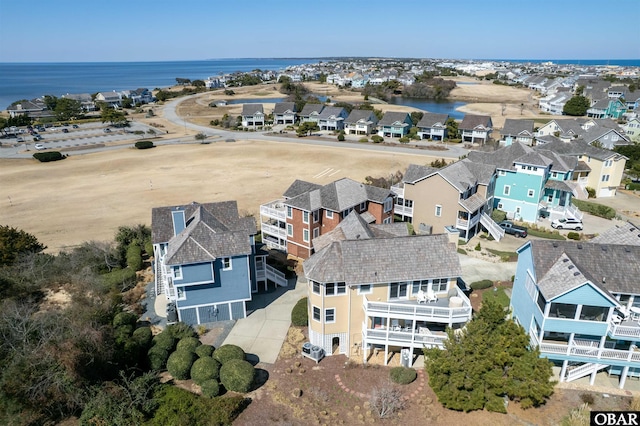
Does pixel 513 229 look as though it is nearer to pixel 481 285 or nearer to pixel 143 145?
pixel 481 285

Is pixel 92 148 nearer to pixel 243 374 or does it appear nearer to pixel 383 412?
pixel 243 374

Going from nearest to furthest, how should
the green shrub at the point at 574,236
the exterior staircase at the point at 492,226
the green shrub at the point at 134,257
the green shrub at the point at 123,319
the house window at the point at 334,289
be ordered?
the house window at the point at 334,289, the green shrub at the point at 123,319, the green shrub at the point at 134,257, the green shrub at the point at 574,236, the exterior staircase at the point at 492,226

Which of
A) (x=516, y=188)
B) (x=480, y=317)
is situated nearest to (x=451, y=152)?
(x=516, y=188)

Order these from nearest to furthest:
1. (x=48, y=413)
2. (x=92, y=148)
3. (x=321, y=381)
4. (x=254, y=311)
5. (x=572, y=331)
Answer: (x=48, y=413), (x=572, y=331), (x=321, y=381), (x=254, y=311), (x=92, y=148)

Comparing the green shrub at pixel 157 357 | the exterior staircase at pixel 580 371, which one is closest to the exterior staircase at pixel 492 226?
the exterior staircase at pixel 580 371

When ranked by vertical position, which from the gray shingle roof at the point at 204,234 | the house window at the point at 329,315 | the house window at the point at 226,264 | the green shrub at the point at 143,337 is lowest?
the green shrub at the point at 143,337

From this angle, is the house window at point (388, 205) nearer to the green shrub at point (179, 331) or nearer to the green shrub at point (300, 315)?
the green shrub at point (300, 315)
